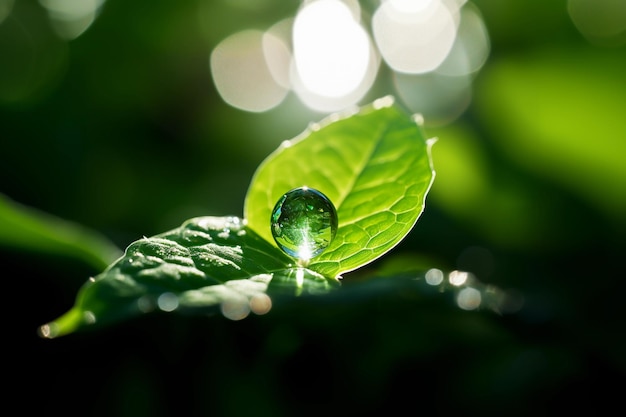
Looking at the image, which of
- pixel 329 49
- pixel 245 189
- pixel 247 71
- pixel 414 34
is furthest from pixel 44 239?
pixel 414 34

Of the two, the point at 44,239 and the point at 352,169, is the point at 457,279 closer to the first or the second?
the point at 352,169

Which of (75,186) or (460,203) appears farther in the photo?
(75,186)

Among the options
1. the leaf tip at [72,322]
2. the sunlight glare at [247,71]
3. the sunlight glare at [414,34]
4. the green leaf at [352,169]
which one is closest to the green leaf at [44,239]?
the green leaf at [352,169]

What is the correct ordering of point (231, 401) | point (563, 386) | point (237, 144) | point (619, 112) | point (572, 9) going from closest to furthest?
point (563, 386) → point (231, 401) → point (619, 112) → point (572, 9) → point (237, 144)

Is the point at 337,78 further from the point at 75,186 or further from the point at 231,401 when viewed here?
the point at 231,401

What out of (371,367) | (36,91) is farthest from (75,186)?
(371,367)

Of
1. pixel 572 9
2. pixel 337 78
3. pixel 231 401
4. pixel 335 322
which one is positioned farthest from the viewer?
pixel 337 78
